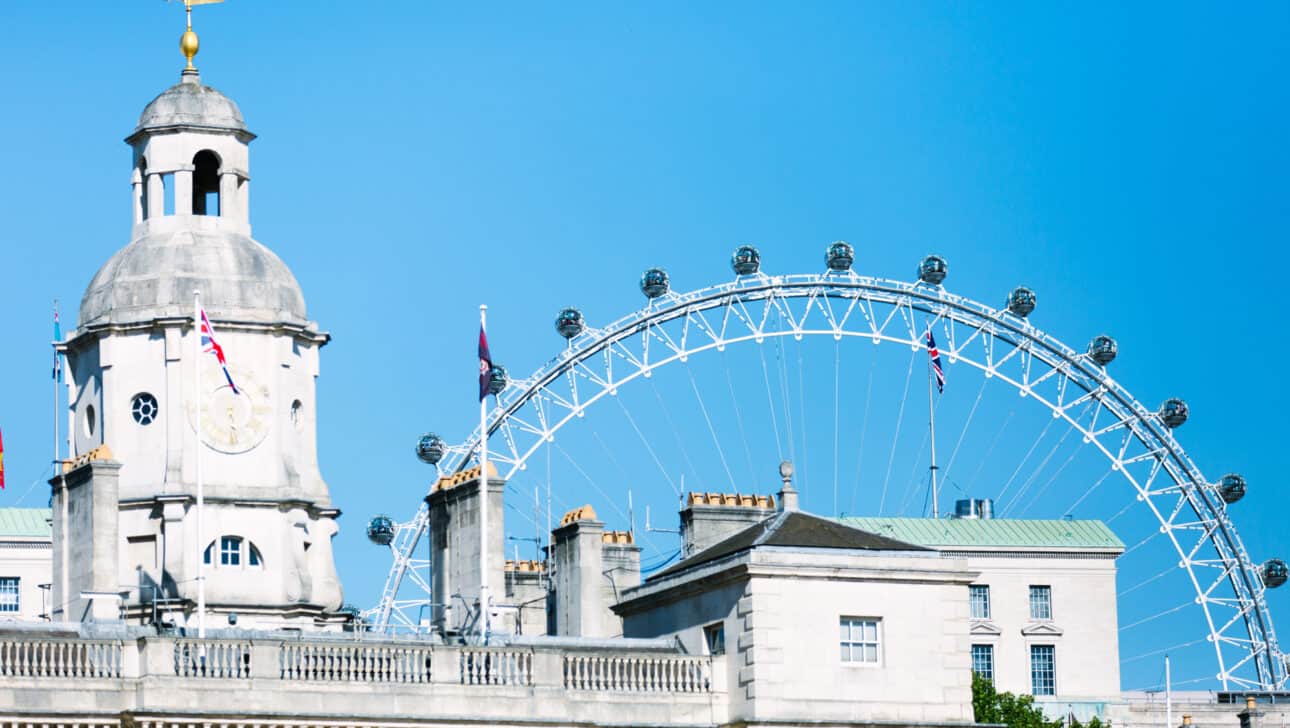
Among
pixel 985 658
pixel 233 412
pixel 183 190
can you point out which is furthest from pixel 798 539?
pixel 985 658

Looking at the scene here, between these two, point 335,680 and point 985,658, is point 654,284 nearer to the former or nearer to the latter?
point 985,658

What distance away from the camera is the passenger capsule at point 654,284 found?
12138 cm

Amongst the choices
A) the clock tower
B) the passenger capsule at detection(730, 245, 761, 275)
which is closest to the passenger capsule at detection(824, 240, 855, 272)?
the passenger capsule at detection(730, 245, 761, 275)

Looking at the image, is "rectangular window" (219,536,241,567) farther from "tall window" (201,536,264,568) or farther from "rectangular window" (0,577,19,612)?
"rectangular window" (0,577,19,612)

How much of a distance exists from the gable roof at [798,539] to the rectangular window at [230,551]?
443 inches

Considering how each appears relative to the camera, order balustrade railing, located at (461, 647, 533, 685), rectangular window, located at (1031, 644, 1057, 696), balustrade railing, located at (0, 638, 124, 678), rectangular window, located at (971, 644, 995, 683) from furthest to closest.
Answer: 1. rectangular window, located at (1031, 644, 1057, 696)
2. rectangular window, located at (971, 644, 995, 683)
3. balustrade railing, located at (461, 647, 533, 685)
4. balustrade railing, located at (0, 638, 124, 678)

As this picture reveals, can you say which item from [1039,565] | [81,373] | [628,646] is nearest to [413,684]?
[628,646]

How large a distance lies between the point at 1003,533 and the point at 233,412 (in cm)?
7220

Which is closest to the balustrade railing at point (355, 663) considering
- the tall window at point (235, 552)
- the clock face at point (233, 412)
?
the tall window at point (235, 552)

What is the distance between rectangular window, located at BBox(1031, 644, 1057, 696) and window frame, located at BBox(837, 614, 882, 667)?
77394 mm

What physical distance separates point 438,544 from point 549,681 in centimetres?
746

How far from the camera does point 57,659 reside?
182ft

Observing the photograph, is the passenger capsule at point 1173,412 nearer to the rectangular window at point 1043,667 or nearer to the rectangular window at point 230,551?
the rectangular window at point 1043,667

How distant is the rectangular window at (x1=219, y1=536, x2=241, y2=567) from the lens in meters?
71.2
